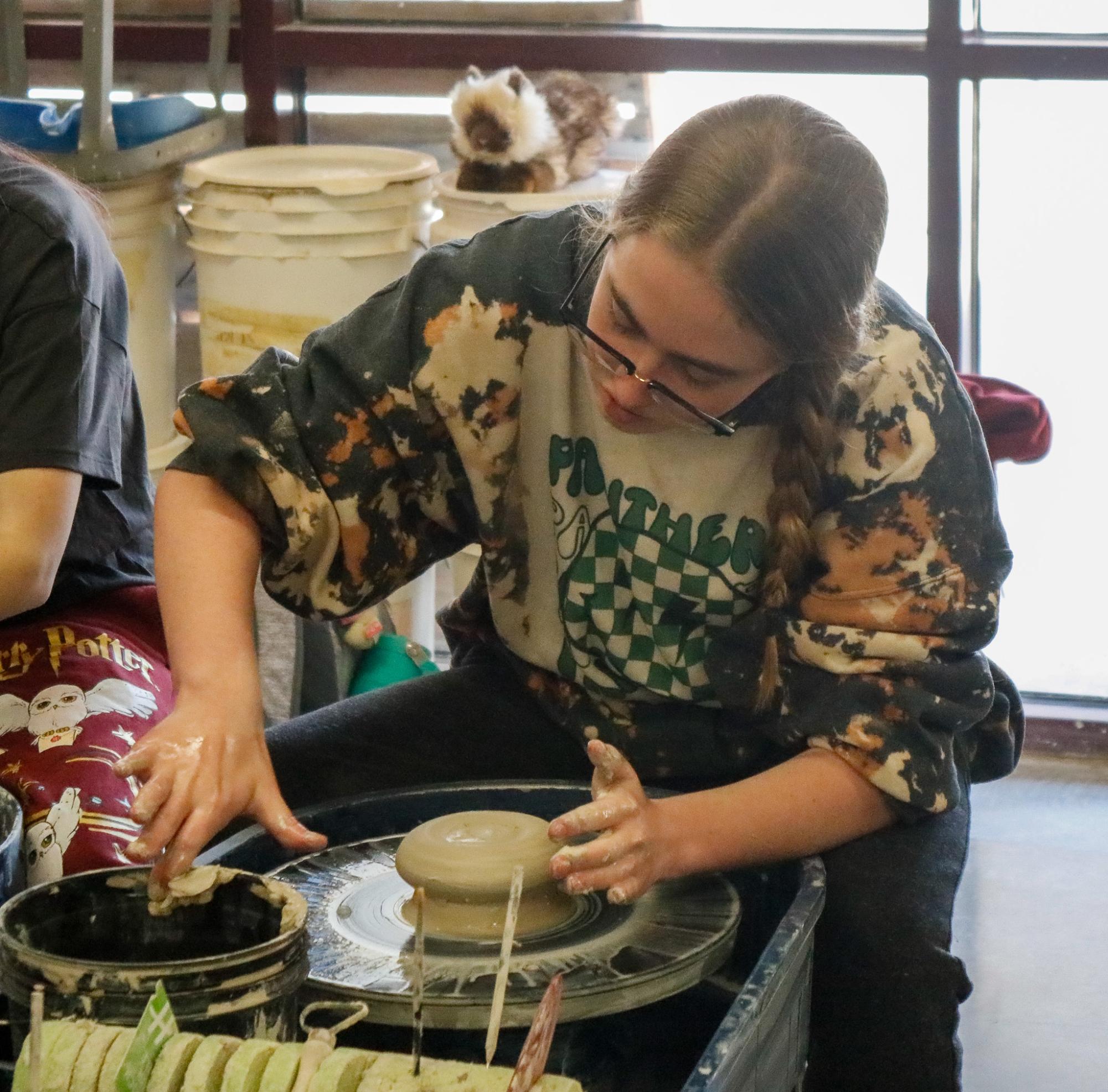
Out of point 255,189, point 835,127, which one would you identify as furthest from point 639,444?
point 255,189

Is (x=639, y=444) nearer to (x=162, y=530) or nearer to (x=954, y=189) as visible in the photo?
(x=162, y=530)

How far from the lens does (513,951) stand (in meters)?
Answer: 1.10

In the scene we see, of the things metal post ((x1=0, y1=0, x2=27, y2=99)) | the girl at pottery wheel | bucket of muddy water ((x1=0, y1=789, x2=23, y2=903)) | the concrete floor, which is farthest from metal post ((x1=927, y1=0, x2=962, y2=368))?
bucket of muddy water ((x1=0, y1=789, x2=23, y2=903))

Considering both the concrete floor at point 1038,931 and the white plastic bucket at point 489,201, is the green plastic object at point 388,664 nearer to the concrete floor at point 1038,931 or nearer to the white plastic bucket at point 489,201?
the white plastic bucket at point 489,201

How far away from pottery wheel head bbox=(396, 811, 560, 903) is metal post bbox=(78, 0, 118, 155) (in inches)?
64.4

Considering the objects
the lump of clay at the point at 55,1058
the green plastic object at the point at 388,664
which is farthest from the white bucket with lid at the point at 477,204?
the lump of clay at the point at 55,1058

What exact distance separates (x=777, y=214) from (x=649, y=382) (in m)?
0.16

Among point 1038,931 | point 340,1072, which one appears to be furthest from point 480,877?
point 1038,931

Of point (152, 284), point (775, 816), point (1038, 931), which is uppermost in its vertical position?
point (152, 284)

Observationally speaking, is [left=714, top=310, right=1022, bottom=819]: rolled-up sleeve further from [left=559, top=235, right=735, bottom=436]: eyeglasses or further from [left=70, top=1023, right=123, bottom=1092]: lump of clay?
[left=70, top=1023, right=123, bottom=1092]: lump of clay

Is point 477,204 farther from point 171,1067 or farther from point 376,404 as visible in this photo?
point 171,1067

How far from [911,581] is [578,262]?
0.39 m

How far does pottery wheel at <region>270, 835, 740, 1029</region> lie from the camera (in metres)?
1.01

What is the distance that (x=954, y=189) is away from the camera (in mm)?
2514
